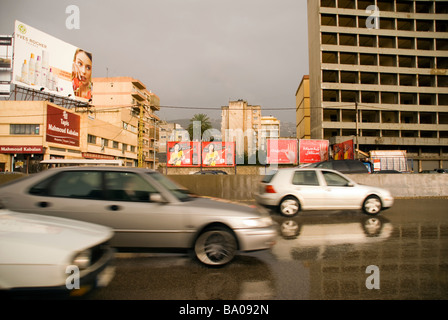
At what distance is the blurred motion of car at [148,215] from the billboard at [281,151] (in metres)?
22.8

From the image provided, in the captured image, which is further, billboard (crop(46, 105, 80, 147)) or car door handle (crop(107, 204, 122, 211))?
billboard (crop(46, 105, 80, 147))

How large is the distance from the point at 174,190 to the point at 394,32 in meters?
59.2

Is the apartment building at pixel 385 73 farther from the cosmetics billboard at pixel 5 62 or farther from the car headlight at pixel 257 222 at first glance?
the cosmetics billboard at pixel 5 62

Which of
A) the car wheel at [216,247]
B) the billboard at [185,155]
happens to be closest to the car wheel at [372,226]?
the car wheel at [216,247]

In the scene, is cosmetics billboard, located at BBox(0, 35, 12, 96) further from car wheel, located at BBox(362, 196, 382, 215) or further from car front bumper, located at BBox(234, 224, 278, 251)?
car front bumper, located at BBox(234, 224, 278, 251)

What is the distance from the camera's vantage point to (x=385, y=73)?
4950cm

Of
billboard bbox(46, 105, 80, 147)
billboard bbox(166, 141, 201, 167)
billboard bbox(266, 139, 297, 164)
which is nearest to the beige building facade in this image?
billboard bbox(46, 105, 80, 147)

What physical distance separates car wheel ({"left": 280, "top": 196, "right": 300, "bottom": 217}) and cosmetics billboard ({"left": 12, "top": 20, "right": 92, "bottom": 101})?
1488 inches

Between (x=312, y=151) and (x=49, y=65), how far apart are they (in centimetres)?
3561

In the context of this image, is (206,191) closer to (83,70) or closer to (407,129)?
(83,70)

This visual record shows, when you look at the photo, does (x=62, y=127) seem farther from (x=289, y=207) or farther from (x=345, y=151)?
(x=289, y=207)

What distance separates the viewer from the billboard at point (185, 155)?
2467cm

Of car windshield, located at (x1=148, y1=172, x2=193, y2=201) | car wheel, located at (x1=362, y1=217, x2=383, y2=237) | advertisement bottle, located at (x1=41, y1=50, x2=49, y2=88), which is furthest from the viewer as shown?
advertisement bottle, located at (x1=41, y1=50, x2=49, y2=88)

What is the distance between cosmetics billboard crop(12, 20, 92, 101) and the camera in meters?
33.2
